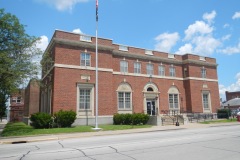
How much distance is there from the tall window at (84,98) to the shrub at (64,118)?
2.68 m

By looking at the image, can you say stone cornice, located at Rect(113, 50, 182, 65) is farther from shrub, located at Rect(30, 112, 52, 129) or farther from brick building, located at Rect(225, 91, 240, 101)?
brick building, located at Rect(225, 91, 240, 101)

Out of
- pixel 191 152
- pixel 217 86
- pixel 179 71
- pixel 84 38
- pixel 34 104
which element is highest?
pixel 84 38

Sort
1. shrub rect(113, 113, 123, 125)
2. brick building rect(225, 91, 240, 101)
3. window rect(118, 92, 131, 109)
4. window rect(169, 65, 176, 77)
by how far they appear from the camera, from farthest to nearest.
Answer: brick building rect(225, 91, 240, 101), window rect(169, 65, 176, 77), window rect(118, 92, 131, 109), shrub rect(113, 113, 123, 125)

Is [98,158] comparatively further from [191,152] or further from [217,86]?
[217,86]

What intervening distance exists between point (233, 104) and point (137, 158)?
6842cm

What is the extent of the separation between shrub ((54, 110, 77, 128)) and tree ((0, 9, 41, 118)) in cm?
484

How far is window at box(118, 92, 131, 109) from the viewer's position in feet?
96.0

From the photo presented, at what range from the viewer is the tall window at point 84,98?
25719 mm

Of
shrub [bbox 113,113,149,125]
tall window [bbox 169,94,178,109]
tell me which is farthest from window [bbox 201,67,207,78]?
shrub [bbox 113,113,149,125]

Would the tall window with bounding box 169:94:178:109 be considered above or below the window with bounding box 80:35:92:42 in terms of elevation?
below

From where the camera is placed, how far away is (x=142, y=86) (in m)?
31.5

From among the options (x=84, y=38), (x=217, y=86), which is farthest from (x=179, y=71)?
(x=84, y=38)

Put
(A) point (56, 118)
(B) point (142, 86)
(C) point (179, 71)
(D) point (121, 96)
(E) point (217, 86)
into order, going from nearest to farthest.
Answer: (A) point (56, 118) < (D) point (121, 96) < (B) point (142, 86) < (C) point (179, 71) < (E) point (217, 86)

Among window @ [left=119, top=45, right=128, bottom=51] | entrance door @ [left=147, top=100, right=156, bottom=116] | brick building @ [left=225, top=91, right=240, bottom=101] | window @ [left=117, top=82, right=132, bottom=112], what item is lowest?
entrance door @ [left=147, top=100, right=156, bottom=116]
